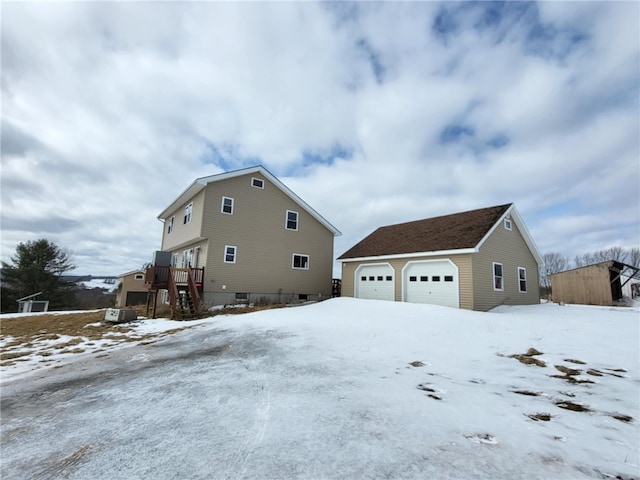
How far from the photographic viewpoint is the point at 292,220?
2047 centimetres

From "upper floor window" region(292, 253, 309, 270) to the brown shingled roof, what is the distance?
2.44m

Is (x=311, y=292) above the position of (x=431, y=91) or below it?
below

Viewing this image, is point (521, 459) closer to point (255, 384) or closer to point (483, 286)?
point (255, 384)

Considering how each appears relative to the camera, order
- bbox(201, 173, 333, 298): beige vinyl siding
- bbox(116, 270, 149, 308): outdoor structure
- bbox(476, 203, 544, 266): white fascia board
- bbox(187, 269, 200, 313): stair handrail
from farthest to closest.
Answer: bbox(116, 270, 149, 308): outdoor structure → bbox(201, 173, 333, 298): beige vinyl siding → bbox(476, 203, 544, 266): white fascia board → bbox(187, 269, 200, 313): stair handrail

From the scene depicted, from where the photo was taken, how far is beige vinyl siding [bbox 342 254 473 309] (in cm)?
1365

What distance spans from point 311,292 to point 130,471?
18171 mm

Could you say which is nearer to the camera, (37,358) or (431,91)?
(37,358)

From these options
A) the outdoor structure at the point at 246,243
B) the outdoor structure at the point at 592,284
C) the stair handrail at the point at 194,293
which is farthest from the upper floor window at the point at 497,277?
the stair handrail at the point at 194,293

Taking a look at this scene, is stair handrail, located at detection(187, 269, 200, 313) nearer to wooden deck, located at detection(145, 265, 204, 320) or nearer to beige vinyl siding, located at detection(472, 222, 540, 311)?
wooden deck, located at detection(145, 265, 204, 320)

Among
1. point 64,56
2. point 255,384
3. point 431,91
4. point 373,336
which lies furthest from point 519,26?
point 64,56

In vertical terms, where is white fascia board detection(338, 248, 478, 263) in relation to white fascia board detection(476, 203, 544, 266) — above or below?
below

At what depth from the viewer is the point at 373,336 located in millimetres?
8430

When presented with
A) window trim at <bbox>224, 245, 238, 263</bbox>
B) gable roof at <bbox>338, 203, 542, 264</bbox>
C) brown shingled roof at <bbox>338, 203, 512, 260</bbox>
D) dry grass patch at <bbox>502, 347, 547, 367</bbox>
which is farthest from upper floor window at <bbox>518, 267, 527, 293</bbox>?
window trim at <bbox>224, 245, 238, 263</bbox>

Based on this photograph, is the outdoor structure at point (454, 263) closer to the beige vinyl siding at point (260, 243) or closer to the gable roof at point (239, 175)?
the beige vinyl siding at point (260, 243)
